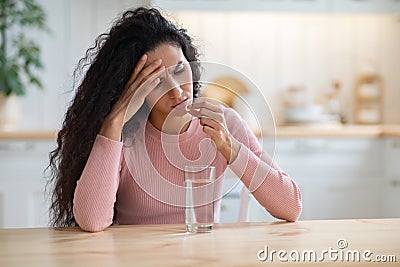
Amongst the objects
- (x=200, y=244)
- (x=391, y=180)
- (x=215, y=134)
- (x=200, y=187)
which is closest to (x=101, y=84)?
(x=215, y=134)

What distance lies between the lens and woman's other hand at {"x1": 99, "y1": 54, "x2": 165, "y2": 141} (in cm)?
158

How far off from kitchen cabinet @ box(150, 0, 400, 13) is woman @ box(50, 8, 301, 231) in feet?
6.69

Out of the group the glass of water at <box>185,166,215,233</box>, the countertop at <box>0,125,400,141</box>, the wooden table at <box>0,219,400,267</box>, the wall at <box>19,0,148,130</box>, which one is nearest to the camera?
the wooden table at <box>0,219,400,267</box>

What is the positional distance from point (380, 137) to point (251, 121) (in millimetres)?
685

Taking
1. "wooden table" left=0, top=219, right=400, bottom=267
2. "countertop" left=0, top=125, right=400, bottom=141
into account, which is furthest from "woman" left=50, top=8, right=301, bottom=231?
"countertop" left=0, top=125, right=400, bottom=141

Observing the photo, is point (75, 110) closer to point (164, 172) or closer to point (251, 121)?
point (164, 172)

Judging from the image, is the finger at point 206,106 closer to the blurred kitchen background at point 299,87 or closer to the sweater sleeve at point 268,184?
the sweater sleeve at point 268,184

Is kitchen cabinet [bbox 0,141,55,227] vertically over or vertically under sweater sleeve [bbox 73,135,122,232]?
under

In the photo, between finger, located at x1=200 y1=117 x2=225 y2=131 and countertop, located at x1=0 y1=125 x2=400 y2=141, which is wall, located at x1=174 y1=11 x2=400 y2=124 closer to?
countertop, located at x1=0 y1=125 x2=400 y2=141

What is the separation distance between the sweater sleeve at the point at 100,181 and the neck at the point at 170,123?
7.0 inches

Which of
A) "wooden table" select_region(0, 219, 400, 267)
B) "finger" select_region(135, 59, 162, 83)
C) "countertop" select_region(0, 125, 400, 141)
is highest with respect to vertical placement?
"finger" select_region(135, 59, 162, 83)

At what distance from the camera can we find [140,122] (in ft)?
5.76

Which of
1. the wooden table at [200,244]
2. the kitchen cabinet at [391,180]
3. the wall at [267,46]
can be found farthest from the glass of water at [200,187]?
the wall at [267,46]

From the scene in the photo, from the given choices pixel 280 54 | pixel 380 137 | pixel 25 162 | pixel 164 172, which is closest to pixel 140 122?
pixel 164 172
